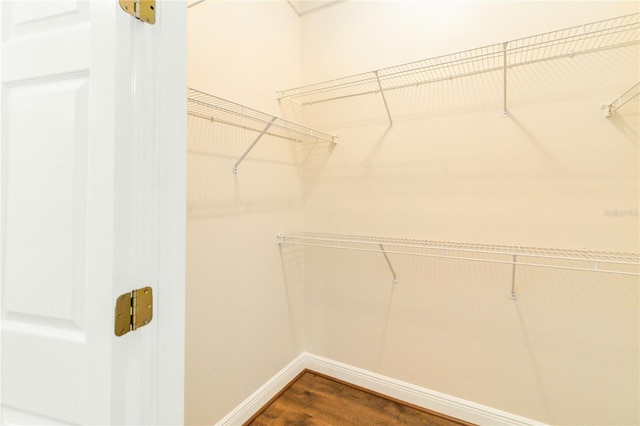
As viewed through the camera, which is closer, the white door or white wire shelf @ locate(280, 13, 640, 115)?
the white door

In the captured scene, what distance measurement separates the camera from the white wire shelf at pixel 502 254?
4.01 feet

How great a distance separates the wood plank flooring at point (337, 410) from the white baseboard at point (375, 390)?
34 millimetres

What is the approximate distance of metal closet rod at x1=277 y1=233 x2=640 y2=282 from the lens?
1.20 meters

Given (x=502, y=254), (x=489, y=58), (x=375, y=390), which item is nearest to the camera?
(x=502, y=254)

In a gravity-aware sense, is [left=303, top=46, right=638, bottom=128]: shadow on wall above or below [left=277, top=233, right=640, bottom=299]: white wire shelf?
above

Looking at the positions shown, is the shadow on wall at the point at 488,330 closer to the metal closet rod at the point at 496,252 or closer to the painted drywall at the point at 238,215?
the metal closet rod at the point at 496,252

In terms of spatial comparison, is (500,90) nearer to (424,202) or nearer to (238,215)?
(424,202)

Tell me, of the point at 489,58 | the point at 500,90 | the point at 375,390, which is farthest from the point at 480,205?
the point at 375,390

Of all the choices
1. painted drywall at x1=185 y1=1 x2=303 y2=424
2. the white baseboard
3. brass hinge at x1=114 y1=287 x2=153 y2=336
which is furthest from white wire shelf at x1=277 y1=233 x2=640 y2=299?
brass hinge at x1=114 y1=287 x2=153 y2=336

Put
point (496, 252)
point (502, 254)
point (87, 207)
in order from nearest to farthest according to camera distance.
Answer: point (87, 207)
point (496, 252)
point (502, 254)

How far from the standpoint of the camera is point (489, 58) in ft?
4.89

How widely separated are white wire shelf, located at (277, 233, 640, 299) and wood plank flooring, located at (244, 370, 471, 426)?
0.74m

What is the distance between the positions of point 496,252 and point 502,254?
0.64ft

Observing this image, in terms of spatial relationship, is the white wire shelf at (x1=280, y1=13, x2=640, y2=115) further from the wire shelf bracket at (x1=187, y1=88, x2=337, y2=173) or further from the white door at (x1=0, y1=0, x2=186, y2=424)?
the white door at (x1=0, y1=0, x2=186, y2=424)
